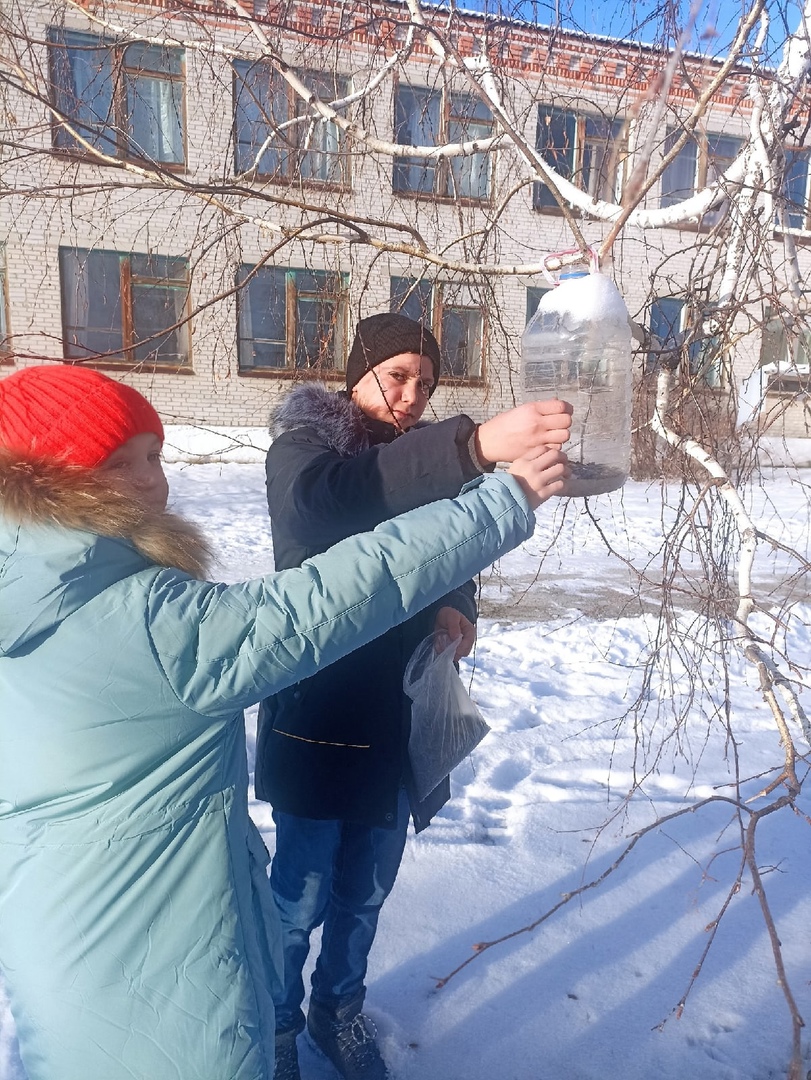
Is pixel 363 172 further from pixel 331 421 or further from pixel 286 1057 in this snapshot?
pixel 286 1057

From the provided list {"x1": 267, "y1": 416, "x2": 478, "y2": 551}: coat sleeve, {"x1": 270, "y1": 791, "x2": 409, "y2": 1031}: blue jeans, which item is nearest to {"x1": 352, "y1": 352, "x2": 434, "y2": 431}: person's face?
{"x1": 267, "y1": 416, "x2": 478, "y2": 551}: coat sleeve

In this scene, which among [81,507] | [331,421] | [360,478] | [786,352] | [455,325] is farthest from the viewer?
[455,325]

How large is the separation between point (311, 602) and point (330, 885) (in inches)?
40.6

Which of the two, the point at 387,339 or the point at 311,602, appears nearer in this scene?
the point at 311,602

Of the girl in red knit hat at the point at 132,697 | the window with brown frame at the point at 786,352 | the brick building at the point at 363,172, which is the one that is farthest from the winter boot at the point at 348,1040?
the window with brown frame at the point at 786,352

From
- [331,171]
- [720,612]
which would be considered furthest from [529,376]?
[331,171]

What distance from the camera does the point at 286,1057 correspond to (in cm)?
168

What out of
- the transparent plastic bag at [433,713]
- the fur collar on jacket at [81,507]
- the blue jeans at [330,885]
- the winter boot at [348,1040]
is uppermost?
the fur collar on jacket at [81,507]

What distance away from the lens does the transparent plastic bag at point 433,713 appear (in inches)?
62.6

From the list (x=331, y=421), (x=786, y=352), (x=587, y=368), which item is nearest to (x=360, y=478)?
(x=331, y=421)

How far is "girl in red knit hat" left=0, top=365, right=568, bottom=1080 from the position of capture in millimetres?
954

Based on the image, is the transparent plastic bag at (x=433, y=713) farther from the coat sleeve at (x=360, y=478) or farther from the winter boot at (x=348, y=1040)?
the winter boot at (x=348, y=1040)

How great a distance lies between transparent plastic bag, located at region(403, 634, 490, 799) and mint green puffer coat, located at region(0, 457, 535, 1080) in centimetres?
58

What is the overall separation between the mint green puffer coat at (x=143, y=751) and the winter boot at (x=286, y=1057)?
69cm
